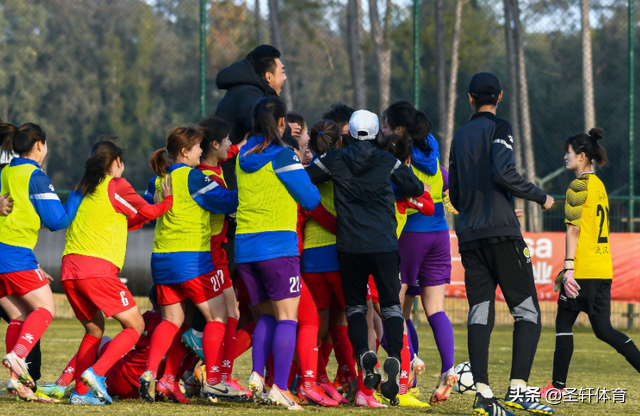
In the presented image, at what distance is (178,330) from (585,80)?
1451 cm

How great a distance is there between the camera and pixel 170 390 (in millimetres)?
5895

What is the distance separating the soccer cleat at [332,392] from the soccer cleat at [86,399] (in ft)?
4.78

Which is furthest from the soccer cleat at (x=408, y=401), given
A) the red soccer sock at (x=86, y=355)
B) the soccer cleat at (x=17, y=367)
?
the soccer cleat at (x=17, y=367)

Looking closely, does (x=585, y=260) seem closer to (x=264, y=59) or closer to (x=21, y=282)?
(x=264, y=59)

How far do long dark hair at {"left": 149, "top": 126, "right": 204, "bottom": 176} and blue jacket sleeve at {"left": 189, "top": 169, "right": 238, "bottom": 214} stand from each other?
0.20 m

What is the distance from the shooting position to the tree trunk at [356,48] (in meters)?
17.9

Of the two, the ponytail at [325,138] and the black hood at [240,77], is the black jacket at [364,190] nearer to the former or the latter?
the ponytail at [325,138]

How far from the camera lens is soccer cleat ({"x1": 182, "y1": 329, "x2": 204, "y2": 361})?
613 centimetres

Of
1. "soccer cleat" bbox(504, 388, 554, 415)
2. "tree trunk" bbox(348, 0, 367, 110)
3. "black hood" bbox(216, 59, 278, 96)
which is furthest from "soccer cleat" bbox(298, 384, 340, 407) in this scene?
"tree trunk" bbox(348, 0, 367, 110)

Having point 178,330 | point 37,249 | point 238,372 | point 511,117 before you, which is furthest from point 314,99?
point 178,330

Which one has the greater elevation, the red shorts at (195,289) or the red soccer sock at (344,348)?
the red shorts at (195,289)

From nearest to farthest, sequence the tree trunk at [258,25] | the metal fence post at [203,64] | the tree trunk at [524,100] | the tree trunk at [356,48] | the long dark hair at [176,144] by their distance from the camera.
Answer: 1. the long dark hair at [176,144]
2. the metal fence post at [203,64]
3. the tree trunk at [356,48]
4. the tree trunk at [524,100]
5. the tree trunk at [258,25]

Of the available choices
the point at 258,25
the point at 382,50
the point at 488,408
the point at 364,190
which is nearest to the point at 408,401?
the point at 488,408

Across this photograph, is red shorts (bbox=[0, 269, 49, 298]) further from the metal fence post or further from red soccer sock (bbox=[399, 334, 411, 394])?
the metal fence post
